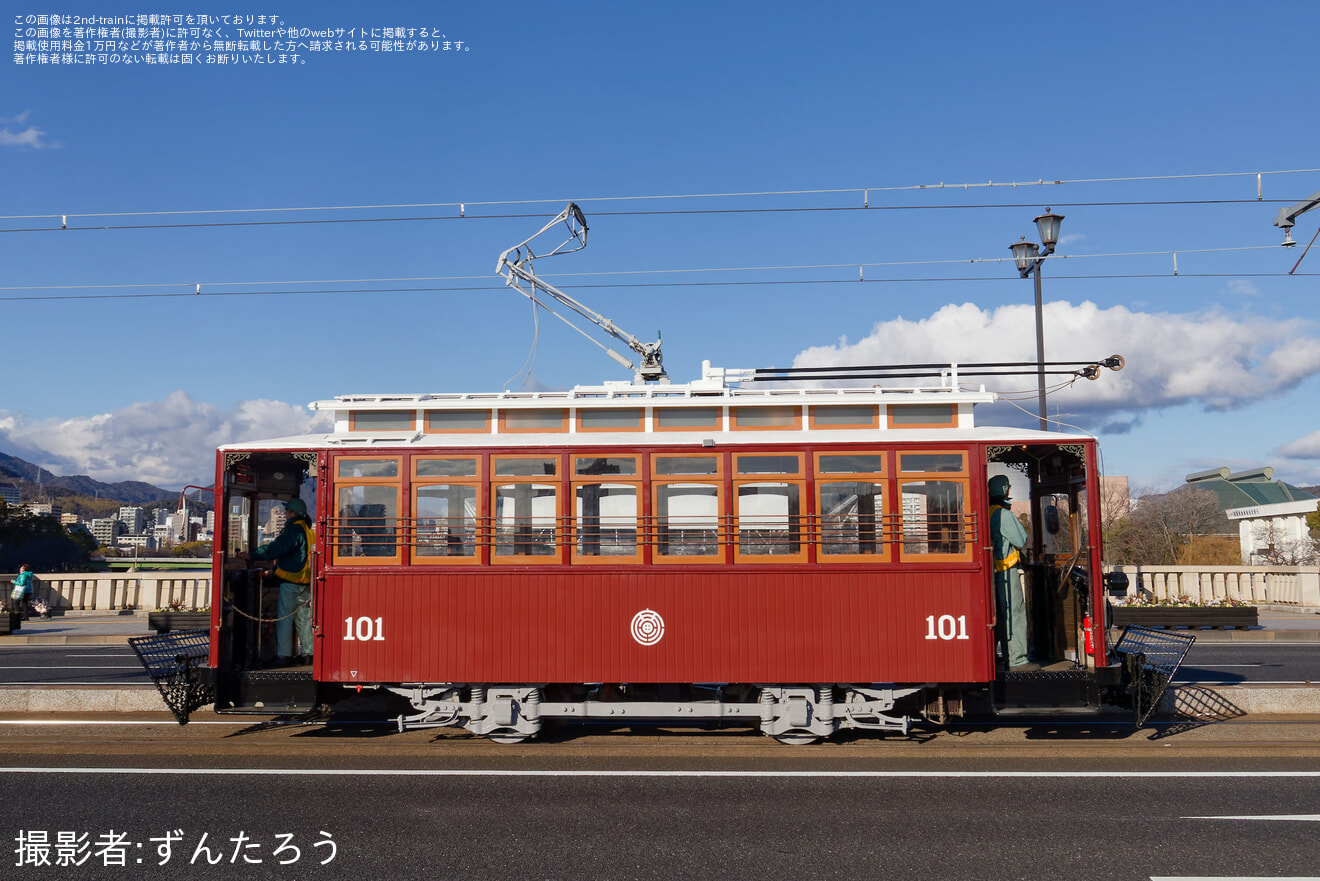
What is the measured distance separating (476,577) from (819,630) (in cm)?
347

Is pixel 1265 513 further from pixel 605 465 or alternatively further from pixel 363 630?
pixel 363 630

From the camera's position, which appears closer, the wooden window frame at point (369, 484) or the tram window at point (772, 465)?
the tram window at point (772, 465)

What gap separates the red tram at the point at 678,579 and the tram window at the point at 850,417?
2 centimetres

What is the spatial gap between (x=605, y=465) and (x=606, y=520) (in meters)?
0.56

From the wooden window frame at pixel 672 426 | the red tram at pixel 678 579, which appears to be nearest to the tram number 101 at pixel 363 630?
the red tram at pixel 678 579

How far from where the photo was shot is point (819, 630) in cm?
839

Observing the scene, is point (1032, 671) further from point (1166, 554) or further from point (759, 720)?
point (1166, 554)

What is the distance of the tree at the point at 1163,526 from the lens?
127 ft

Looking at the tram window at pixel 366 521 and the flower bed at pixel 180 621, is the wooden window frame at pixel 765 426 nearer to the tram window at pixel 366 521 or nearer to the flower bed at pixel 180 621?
the tram window at pixel 366 521

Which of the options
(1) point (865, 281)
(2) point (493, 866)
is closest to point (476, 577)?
(2) point (493, 866)

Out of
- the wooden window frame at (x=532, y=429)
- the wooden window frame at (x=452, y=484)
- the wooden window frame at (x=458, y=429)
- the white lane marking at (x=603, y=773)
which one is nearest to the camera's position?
the white lane marking at (x=603, y=773)

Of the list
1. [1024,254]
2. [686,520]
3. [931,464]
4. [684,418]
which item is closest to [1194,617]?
[1024,254]

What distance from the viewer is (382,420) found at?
954 cm

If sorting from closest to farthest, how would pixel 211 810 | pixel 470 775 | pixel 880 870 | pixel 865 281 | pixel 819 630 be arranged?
1. pixel 880 870
2. pixel 211 810
3. pixel 470 775
4. pixel 819 630
5. pixel 865 281
